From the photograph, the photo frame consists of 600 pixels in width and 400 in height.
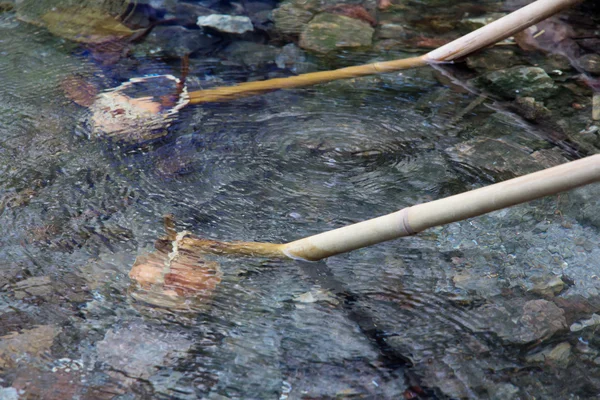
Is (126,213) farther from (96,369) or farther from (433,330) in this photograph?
(433,330)

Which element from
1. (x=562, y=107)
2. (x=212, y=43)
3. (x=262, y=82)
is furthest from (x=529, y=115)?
(x=212, y=43)

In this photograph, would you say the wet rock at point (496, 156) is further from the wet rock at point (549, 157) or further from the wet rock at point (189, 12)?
the wet rock at point (189, 12)

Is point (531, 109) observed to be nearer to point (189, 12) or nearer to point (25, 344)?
point (189, 12)

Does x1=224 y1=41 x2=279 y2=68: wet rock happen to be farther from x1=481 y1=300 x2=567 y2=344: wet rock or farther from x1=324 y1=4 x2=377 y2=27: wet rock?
x1=481 y1=300 x2=567 y2=344: wet rock

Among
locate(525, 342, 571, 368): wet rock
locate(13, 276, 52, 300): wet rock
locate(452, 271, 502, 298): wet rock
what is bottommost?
locate(525, 342, 571, 368): wet rock

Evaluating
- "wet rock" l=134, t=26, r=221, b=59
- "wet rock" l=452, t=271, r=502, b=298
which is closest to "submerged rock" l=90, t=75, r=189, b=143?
"wet rock" l=134, t=26, r=221, b=59

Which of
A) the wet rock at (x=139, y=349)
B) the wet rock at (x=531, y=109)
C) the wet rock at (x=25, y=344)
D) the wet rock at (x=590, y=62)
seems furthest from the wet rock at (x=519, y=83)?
the wet rock at (x=25, y=344)
